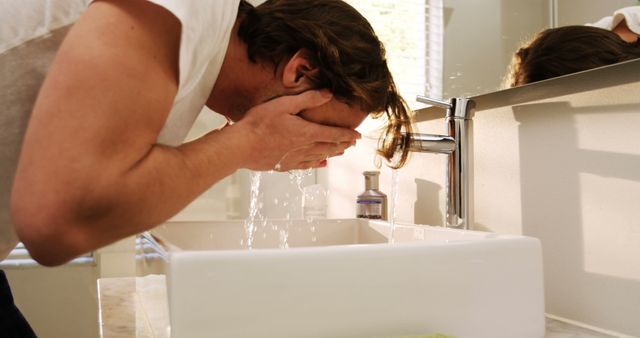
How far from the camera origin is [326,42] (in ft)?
2.49

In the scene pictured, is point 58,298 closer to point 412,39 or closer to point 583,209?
point 412,39

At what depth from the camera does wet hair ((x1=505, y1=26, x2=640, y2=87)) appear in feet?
2.62

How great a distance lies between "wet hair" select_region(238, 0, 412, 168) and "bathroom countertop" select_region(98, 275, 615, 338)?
13.4 inches

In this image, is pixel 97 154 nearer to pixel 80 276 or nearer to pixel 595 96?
pixel 595 96

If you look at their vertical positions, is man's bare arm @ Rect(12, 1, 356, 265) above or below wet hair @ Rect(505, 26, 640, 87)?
below

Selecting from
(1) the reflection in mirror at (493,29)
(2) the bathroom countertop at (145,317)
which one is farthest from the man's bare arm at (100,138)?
(1) the reflection in mirror at (493,29)

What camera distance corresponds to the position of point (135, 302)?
1033 millimetres

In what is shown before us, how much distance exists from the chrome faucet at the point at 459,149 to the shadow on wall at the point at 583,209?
0.08 metres

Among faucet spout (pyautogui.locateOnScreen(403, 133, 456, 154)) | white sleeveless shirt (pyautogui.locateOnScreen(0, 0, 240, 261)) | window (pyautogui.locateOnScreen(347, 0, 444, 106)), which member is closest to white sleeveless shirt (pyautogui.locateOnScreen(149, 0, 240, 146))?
white sleeveless shirt (pyautogui.locateOnScreen(0, 0, 240, 261))

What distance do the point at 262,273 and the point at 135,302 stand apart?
560mm

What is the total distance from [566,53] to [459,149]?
228 mm

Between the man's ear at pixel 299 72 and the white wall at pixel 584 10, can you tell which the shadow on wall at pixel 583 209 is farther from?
the man's ear at pixel 299 72

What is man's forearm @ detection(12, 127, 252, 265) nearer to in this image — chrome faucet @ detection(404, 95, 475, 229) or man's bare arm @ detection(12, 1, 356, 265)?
man's bare arm @ detection(12, 1, 356, 265)

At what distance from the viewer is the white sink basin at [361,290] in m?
0.55
